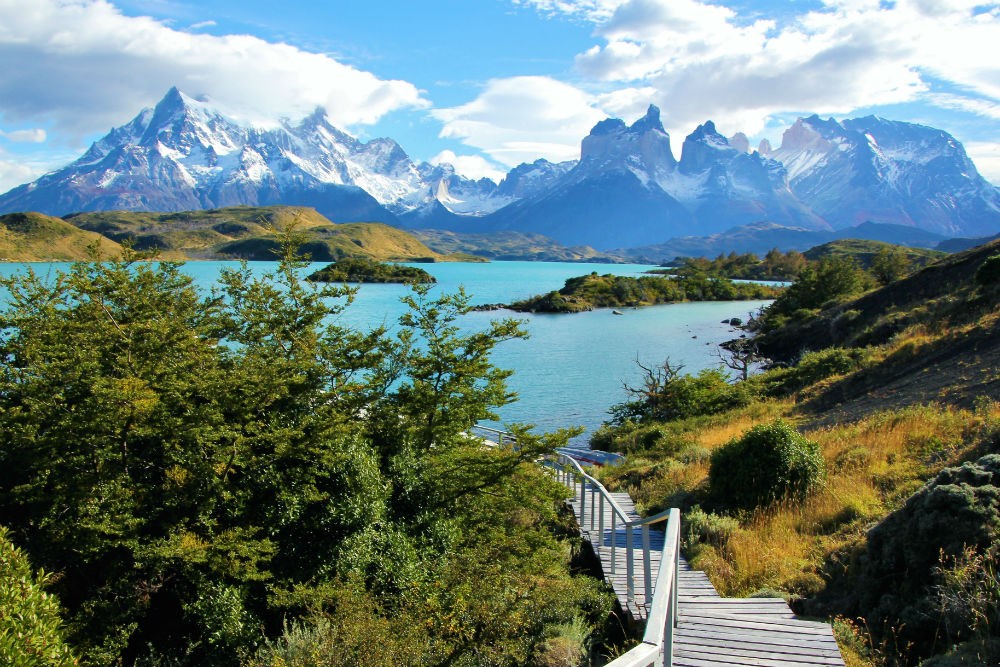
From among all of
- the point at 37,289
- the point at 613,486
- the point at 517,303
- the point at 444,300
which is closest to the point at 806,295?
the point at 517,303

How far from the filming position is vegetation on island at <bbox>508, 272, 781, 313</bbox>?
104 meters

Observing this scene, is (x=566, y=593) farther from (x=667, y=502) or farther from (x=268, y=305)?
(x=268, y=305)

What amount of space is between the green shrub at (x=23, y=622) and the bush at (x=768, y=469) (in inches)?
441

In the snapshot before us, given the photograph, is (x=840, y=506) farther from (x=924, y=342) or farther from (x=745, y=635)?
(x=924, y=342)

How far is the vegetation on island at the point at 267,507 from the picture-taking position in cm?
905

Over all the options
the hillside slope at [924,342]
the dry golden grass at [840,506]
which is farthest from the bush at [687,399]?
the dry golden grass at [840,506]

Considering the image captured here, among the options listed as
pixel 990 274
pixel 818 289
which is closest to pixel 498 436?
pixel 990 274

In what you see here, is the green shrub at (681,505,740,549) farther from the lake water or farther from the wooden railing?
the lake water

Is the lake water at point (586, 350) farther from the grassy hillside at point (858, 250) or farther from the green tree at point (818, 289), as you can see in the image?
the grassy hillside at point (858, 250)

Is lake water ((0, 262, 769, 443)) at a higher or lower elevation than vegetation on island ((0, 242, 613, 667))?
lower

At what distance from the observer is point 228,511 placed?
1080cm

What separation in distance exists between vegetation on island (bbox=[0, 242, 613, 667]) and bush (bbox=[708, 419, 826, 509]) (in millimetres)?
3602

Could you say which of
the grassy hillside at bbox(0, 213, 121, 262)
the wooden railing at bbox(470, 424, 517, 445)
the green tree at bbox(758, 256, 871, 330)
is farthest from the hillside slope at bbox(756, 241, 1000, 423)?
the grassy hillside at bbox(0, 213, 121, 262)

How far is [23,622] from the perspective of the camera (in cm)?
607
